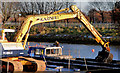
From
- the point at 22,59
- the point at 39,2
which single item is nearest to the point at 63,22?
the point at 39,2

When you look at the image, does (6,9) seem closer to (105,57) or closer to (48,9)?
(48,9)

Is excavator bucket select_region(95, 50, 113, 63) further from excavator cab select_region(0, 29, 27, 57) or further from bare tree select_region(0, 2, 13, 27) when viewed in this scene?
bare tree select_region(0, 2, 13, 27)

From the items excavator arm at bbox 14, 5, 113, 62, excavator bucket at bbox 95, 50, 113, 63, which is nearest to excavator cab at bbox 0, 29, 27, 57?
excavator arm at bbox 14, 5, 113, 62

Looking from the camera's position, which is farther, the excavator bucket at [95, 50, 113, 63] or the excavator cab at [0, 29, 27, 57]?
the excavator bucket at [95, 50, 113, 63]

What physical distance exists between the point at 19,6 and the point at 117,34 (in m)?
23.4

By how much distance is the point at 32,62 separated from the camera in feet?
57.7

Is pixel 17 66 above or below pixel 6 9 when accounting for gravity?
below

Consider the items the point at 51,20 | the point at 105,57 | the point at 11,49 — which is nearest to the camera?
the point at 11,49

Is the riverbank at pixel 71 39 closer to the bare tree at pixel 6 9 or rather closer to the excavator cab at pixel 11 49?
the bare tree at pixel 6 9

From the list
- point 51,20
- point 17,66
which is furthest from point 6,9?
point 17,66

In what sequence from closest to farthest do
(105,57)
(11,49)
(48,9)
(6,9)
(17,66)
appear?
(17,66) < (11,49) < (105,57) < (6,9) < (48,9)

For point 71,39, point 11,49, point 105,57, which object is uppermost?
point 11,49

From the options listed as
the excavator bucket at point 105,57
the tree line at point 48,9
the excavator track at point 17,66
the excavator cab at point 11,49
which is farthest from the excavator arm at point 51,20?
the tree line at point 48,9

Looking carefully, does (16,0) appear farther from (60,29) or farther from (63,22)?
(63,22)
